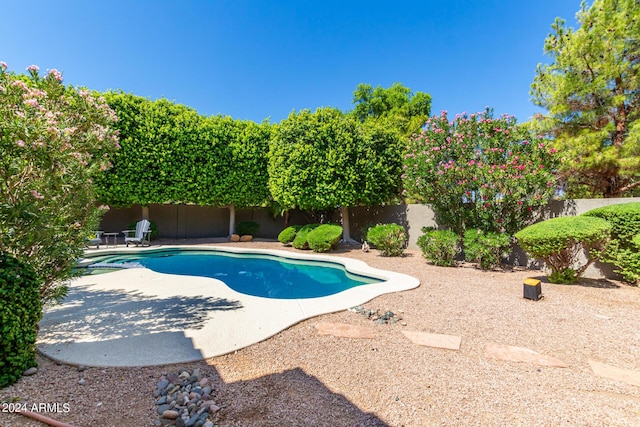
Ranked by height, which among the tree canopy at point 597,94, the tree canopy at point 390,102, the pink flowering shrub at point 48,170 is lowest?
the pink flowering shrub at point 48,170

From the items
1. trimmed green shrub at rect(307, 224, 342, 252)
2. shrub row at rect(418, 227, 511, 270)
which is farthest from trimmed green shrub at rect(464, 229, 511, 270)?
trimmed green shrub at rect(307, 224, 342, 252)

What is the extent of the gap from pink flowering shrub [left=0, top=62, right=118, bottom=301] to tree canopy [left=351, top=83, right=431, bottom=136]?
62.6 feet

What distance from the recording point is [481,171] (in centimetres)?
752

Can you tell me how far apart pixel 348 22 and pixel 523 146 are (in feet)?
29.5

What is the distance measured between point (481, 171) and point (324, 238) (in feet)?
18.6

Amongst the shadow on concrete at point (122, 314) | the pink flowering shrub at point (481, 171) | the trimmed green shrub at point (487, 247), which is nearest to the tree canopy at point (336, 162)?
the pink flowering shrub at point (481, 171)

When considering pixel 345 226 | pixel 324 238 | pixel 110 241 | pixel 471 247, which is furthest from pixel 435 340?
pixel 110 241

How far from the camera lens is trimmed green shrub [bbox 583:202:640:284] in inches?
203

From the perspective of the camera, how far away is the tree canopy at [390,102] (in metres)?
20.7

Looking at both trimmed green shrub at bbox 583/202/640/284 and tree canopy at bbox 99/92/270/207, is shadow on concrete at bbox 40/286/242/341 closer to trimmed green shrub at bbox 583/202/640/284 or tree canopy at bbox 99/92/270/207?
trimmed green shrub at bbox 583/202/640/284

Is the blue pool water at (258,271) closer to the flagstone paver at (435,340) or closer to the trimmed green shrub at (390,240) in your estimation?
the trimmed green shrub at (390,240)

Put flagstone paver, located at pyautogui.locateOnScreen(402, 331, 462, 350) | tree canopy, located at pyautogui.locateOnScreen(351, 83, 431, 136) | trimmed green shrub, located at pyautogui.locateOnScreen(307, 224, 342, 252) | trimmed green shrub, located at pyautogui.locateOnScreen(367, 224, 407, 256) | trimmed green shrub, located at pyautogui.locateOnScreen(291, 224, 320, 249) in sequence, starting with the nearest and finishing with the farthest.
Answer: flagstone paver, located at pyautogui.locateOnScreen(402, 331, 462, 350) → trimmed green shrub, located at pyautogui.locateOnScreen(367, 224, 407, 256) → trimmed green shrub, located at pyautogui.locateOnScreen(307, 224, 342, 252) → trimmed green shrub, located at pyautogui.locateOnScreen(291, 224, 320, 249) → tree canopy, located at pyautogui.locateOnScreen(351, 83, 431, 136)

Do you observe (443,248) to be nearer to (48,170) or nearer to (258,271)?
(258,271)

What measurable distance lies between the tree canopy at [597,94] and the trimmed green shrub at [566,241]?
127 inches
